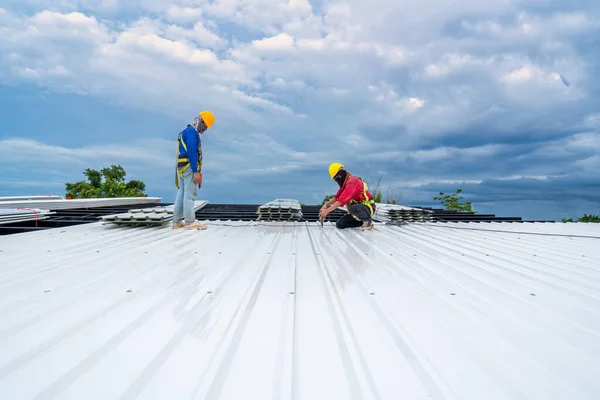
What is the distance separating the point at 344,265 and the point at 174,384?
1889 mm

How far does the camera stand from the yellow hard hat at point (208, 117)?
5227 millimetres

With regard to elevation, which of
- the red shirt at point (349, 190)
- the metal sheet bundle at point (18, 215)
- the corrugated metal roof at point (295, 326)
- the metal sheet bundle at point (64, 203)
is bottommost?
the corrugated metal roof at point (295, 326)

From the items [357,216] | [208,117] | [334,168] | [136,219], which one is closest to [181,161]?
[208,117]

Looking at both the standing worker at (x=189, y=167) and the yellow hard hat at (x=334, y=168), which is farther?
the yellow hard hat at (x=334, y=168)

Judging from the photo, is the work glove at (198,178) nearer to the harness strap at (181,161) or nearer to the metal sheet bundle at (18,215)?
the harness strap at (181,161)

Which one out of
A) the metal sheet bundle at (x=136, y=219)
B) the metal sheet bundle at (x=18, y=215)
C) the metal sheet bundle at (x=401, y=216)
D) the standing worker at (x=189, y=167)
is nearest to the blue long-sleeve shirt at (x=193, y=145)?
the standing worker at (x=189, y=167)

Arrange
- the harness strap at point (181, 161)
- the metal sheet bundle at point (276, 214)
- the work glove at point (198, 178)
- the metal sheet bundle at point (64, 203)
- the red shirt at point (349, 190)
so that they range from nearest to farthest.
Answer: the work glove at point (198, 178), the harness strap at point (181, 161), the red shirt at point (349, 190), the metal sheet bundle at point (276, 214), the metal sheet bundle at point (64, 203)

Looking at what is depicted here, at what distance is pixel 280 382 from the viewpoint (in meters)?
1.20

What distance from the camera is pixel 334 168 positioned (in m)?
5.43

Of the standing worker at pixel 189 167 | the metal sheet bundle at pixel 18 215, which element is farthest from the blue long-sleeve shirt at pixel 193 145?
the metal sheet bundle at pixel 18 215

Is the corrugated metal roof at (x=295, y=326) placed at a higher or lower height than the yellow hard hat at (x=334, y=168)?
lower

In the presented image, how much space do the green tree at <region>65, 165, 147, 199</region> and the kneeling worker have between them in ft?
45.8

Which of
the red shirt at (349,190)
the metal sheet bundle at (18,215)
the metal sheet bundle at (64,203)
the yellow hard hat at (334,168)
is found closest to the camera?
the metal sheet bundle at (18,215)

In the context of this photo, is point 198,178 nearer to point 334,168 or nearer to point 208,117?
point 208,117
